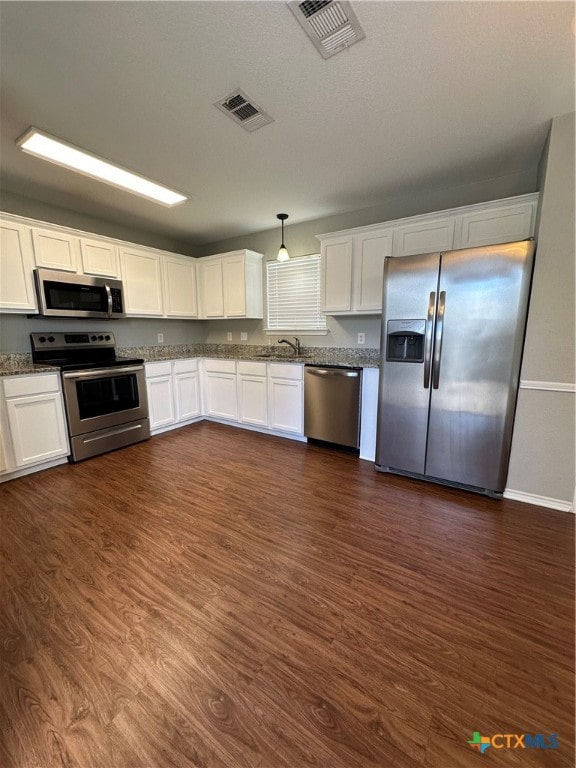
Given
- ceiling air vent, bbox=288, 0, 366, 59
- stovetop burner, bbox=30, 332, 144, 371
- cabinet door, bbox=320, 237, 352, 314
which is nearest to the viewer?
ceiling air vent, bbox=288, 0, 366, 59

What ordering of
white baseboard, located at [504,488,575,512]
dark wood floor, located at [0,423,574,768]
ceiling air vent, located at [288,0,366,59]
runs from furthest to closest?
white baseboard, located at [504,488,575,512]
ceiling air vent, located at [288,0,366,59]
dark wood floor, located at [0,423,574,768]

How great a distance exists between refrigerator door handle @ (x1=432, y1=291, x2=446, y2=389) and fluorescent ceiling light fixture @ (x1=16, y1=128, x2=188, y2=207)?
248cm

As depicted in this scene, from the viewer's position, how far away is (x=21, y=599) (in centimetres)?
153

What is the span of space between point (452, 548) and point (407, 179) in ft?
Result: 10.1

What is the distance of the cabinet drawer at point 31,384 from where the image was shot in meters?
2.62

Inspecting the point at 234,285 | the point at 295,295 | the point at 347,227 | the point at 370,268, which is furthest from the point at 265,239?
the point at 370,268

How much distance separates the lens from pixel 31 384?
276 centimetres

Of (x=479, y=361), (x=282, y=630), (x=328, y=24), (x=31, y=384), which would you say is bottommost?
(x=282, y=630)

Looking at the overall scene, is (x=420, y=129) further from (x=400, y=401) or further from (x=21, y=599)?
(x=21, y=599)

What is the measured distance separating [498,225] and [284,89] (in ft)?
6.67

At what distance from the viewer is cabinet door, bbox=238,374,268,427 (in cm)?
388

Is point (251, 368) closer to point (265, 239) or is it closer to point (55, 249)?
point (265, 239)

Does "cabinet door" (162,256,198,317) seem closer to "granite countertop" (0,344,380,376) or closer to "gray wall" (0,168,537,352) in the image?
"gray wall" (0,168,537,352)

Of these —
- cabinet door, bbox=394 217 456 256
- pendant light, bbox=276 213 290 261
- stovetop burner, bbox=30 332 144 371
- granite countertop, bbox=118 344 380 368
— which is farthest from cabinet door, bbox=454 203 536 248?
stovetop burner, bbox=30 332 144 371
